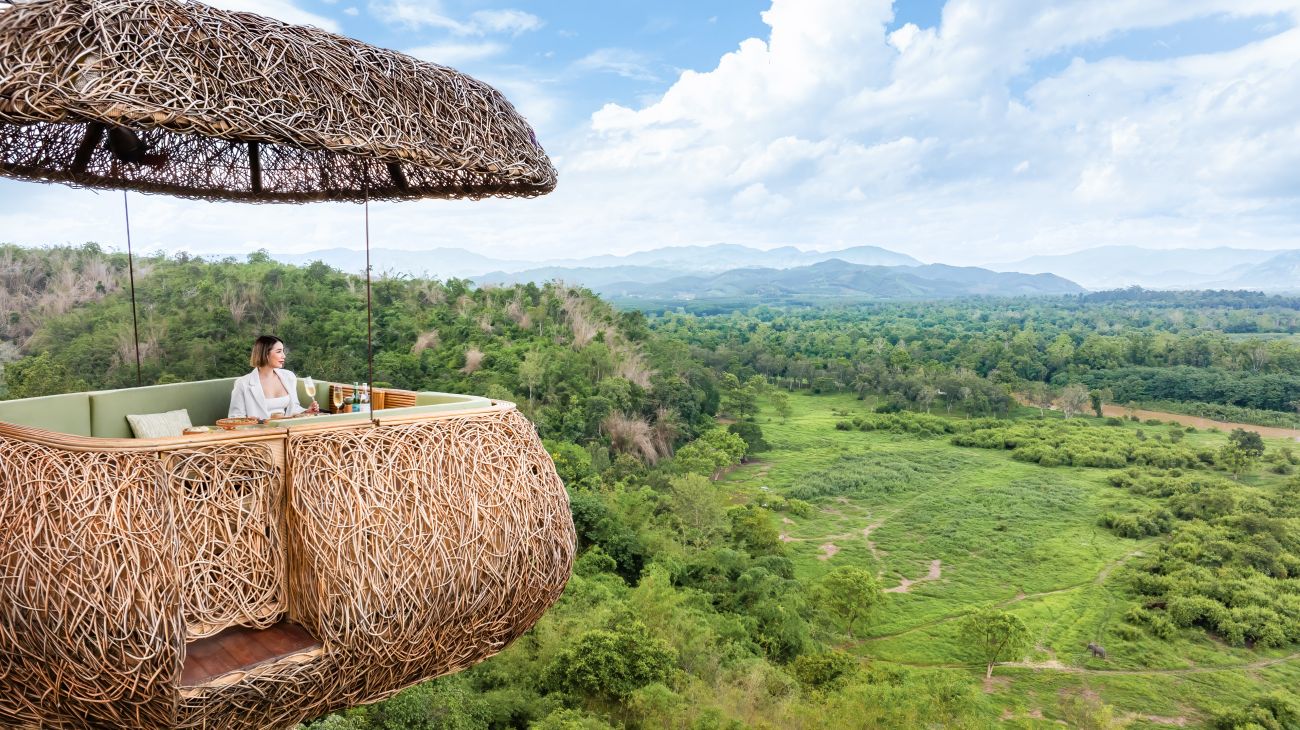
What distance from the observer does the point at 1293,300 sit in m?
138

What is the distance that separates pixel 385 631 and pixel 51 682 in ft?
4.71

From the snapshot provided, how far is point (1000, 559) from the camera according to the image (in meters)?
30.3

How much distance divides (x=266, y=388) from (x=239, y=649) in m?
2.24

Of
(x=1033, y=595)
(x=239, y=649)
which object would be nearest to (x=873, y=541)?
(x=1033, y=595)

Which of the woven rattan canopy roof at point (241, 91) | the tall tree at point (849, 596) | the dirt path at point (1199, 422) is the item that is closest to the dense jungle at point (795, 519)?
the tall tree at point (849, 596)

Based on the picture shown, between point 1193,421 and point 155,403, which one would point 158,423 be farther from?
point 1193,421

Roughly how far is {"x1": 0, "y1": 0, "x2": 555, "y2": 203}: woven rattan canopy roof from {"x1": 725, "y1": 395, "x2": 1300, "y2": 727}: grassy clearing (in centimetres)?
2272

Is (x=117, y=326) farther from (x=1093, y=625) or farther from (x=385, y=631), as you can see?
(x=1093, y=625)

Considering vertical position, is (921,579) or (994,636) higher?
(994,636)

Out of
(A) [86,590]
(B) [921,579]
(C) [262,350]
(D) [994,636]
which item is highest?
(C) [262,350]

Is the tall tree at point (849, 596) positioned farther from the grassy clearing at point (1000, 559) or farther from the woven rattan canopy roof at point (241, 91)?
the woven rattan canopy roof at point (241, 91)

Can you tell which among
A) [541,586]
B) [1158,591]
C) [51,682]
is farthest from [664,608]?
[1158,591]

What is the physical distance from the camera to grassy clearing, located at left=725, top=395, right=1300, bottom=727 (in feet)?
72.1

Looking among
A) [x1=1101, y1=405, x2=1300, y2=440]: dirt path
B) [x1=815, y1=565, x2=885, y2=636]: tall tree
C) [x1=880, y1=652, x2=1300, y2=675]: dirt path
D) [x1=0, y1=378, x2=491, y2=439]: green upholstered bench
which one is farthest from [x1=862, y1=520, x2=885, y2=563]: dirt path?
[x1=1101, y1=405, x2=1300, y2=440]: dirt path
